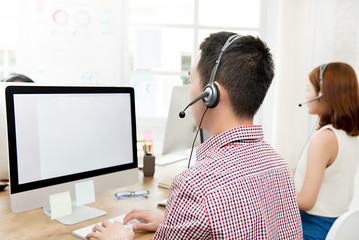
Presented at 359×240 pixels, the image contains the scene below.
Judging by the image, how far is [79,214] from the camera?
1.33 metres

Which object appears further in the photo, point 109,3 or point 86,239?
point 109,3

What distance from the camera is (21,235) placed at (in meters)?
1.15

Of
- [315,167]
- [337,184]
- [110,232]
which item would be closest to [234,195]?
[110,232]

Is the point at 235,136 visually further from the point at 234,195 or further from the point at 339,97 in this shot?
the point at 339,97

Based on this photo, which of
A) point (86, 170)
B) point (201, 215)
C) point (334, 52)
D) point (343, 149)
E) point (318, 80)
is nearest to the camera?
point (201, 215)

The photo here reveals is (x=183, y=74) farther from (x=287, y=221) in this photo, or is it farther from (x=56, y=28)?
(x=287, y=221)

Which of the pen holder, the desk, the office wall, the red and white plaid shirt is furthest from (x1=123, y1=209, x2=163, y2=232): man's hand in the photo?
the office wall

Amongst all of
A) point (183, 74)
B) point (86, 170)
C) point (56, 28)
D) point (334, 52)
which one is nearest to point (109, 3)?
point (56, 28)

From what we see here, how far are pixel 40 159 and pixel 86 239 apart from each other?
0.97 ft

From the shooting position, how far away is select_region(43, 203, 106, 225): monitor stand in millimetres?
1271

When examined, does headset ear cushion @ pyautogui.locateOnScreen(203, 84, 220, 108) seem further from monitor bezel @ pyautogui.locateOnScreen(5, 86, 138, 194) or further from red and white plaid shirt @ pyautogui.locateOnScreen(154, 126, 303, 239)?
monitor bezel @ pyautogui.locateOnScreen(5, 86, 138, 194)

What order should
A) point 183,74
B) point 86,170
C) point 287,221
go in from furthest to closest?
point 183,74
point 86,170
point 287,221

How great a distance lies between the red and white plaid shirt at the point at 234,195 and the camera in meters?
0.79

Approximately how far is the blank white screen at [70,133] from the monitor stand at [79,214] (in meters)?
0.15
